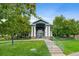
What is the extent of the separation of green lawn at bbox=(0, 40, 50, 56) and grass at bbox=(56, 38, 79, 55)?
482mm

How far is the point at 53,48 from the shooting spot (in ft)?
31.3

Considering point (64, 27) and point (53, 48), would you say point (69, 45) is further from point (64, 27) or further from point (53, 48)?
point (64, 27)

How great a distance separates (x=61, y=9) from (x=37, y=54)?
140 centimetres

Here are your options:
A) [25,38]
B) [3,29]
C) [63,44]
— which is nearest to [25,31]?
[25,38]

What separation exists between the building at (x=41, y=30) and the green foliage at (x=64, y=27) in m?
0.18

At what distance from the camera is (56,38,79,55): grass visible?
30.4 feet

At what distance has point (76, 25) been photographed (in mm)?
9320

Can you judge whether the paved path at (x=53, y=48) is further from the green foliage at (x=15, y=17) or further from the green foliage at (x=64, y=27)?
the green foliage at (x=15, y=17)

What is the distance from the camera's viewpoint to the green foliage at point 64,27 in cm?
897

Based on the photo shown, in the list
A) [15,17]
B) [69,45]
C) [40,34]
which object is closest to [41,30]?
[40,34]

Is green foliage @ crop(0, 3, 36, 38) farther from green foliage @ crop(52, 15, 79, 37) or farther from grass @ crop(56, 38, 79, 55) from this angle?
grass @ crop(56, 38, 79, 55)

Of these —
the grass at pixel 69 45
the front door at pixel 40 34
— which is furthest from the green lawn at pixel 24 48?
the grass at pixel 69 45

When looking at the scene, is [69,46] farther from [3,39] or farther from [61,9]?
[3,39]

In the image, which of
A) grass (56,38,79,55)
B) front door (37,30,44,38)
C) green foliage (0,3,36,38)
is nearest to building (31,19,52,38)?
front door (37,30,44,38)
